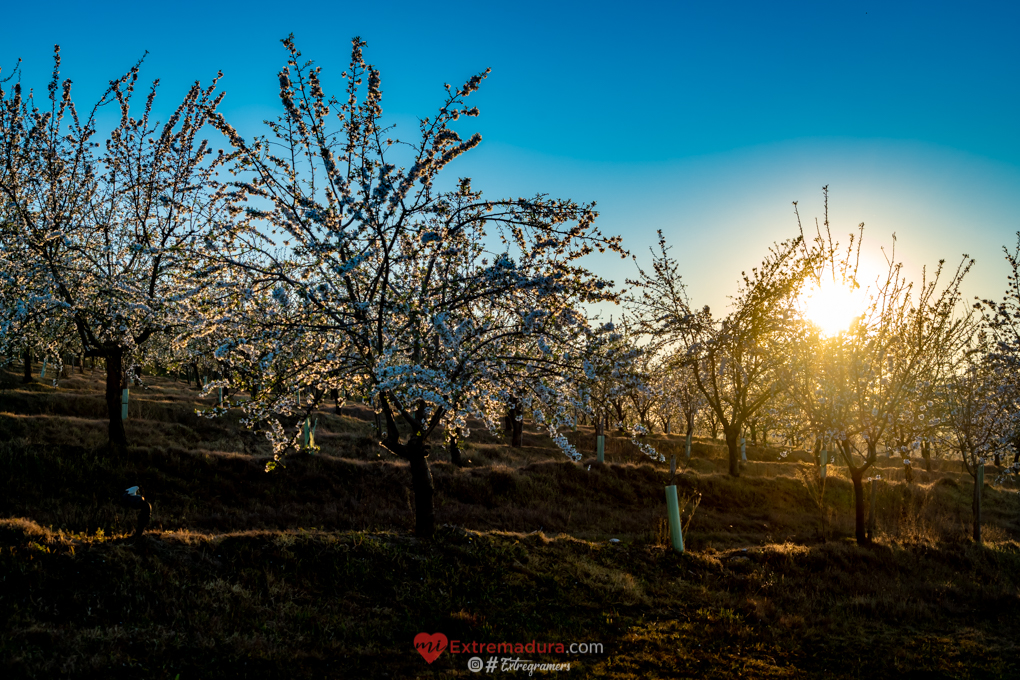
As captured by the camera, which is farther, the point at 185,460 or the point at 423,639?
the point at 185,460

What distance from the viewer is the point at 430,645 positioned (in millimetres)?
7094

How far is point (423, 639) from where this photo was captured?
7219 mm

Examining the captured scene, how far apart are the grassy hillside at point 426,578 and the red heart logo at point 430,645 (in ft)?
0.56

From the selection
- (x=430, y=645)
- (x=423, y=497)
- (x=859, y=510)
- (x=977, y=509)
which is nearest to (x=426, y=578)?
(x=430, y=645)

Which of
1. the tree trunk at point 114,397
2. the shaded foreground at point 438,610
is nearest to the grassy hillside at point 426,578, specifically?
the shaded foreground at point 438,610

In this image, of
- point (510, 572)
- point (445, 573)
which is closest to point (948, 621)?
point (510, 572)

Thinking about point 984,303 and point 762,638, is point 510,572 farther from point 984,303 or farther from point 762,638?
point 984,303

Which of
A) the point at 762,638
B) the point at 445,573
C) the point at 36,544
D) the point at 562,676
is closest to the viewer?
the point at 562,676

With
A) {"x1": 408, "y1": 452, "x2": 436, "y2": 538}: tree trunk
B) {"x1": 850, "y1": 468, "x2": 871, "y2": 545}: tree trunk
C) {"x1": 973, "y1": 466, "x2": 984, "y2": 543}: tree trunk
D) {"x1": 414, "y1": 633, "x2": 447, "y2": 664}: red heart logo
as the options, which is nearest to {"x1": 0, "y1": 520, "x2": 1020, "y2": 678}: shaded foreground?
{"x1": 414, "y1": 633, "x2": 447, "y2": 664}: red heart logo

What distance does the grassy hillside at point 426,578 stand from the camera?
21.6 feet

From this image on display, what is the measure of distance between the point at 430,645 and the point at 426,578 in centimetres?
209

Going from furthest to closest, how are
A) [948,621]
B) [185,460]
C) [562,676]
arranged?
[185,460]
[948,621]
[562,676]

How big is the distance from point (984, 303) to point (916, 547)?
748 cm

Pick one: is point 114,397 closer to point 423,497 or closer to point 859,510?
point 423,497
